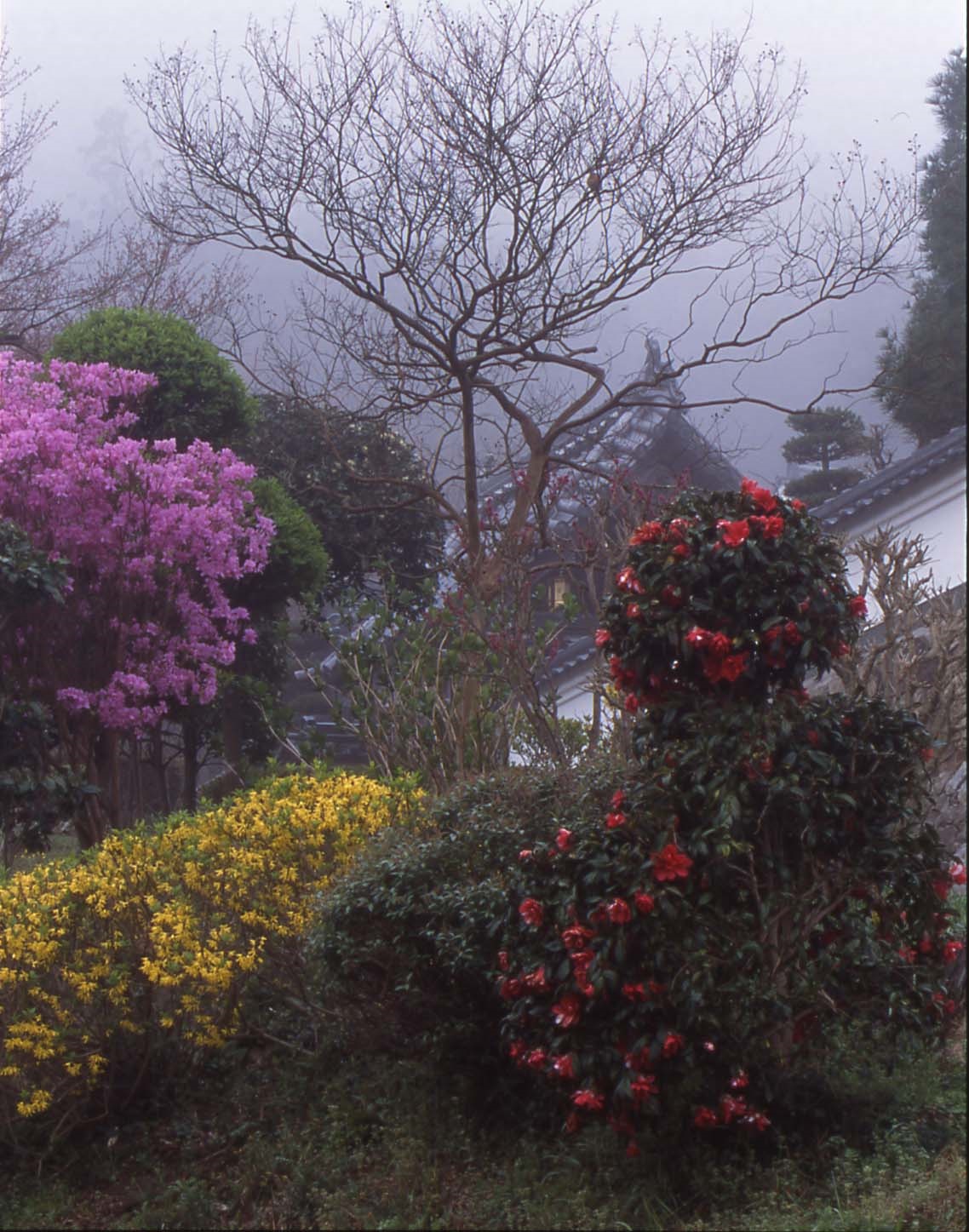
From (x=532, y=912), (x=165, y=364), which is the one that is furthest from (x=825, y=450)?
(x=532, y=912)

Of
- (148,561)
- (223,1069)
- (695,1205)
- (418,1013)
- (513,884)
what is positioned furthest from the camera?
(148,561)

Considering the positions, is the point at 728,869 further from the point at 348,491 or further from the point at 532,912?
the point at 348,491

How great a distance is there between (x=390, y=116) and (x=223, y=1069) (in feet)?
17.5

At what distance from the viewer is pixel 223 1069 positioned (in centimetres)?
344

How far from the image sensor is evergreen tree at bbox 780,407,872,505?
930 cm

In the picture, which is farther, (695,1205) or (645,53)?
(645,53)

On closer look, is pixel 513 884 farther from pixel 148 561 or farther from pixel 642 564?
pixel 148 561

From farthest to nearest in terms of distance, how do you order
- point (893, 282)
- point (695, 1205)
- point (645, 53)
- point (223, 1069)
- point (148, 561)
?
1. point (893, 282)
2. point (645, 53)
3. point (148, 561)
4. point (223, 1069)
5. point (695, 1205)

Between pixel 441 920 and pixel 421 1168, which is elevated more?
pixel 441 920

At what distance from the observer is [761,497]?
2.64 metres

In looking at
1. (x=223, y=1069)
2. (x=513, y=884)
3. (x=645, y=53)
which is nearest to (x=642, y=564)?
(x=513, y=884)

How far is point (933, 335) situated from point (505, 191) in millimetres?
2654

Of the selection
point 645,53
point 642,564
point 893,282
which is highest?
point 645,53

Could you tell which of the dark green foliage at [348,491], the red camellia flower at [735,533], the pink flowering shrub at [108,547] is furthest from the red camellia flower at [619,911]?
the dark green foliage at [348,491]
